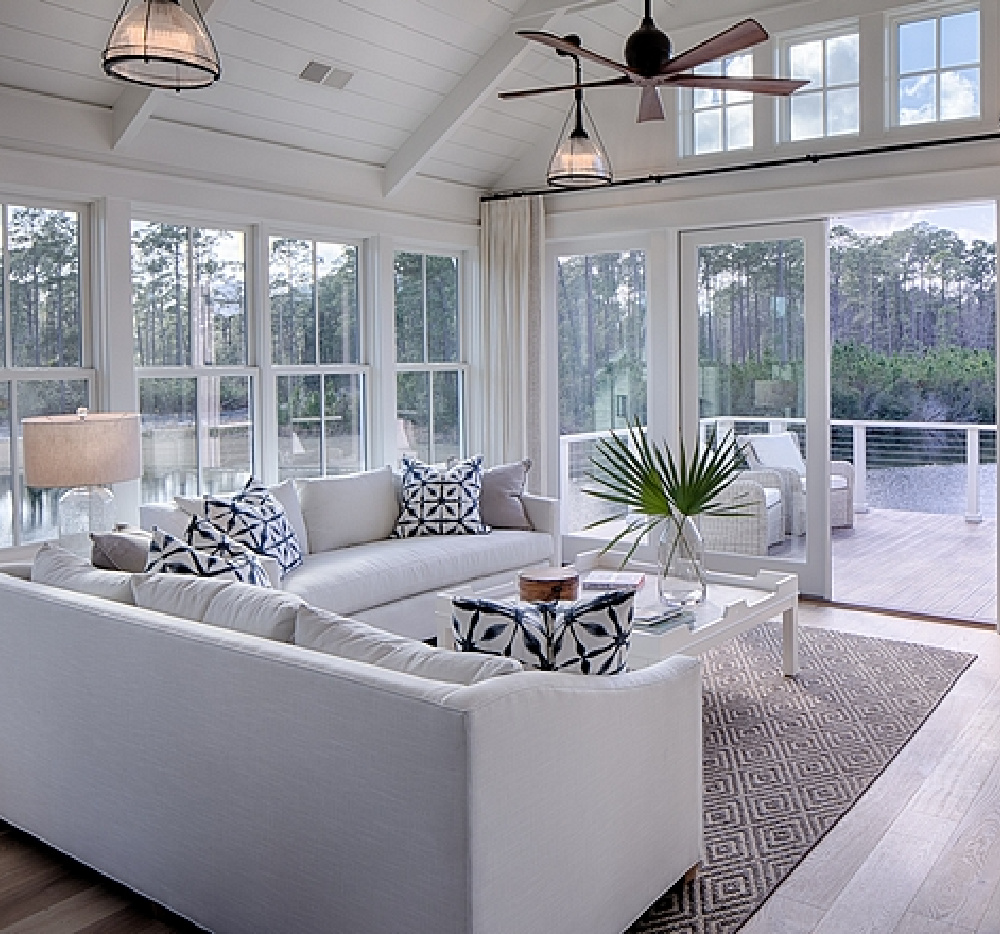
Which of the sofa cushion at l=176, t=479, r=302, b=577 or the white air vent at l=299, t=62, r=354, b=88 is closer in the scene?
the sofa cushion at l=176, t=479, r=302, b=577

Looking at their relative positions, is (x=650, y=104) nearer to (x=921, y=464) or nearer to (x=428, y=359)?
(x=428, y=359)

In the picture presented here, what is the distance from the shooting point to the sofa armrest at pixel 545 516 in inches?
229

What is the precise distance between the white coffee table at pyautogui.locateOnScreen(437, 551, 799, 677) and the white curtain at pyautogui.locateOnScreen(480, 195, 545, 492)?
78.6 inches

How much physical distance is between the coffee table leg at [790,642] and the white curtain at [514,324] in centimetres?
257

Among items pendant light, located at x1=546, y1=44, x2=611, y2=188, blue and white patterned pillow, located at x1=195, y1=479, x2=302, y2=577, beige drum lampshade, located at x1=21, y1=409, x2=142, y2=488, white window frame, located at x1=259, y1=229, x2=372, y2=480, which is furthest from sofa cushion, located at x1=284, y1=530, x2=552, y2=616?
pendant light, located at x1=546, y1=44, x2=611, y2=188

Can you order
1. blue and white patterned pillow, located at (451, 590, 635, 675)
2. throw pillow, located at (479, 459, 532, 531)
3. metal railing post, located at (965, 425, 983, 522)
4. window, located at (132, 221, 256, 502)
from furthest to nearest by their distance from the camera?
metal railing post, located at (965, 425, 983, 522), throw pillow, located at (479, 459, 532, 531), window, located at (132, 221, 256, 502), blue and white patterned pillow, located at (451, 590, 635, 675)

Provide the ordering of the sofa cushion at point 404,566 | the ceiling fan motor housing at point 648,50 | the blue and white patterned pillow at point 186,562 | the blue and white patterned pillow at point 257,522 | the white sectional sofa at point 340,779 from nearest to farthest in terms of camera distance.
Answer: the white sectional sofa at point 340,779 → the blue and white patterned pillow at point 186,562 → the ceiling fan motor housing at point 648,50 → the blue and white patterned pillow at point 257,522 → the sofa cushion at point 404,566

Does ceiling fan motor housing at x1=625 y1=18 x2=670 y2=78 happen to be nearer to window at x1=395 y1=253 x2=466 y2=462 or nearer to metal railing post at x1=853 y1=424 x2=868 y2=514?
window at x1=395 y1=253 x2=466 y2=462

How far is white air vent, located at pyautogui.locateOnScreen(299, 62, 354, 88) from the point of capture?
5.14 meters

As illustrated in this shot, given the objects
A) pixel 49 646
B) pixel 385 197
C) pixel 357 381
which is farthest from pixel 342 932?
pixel 385 197

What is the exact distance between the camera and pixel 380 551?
502 centimetres

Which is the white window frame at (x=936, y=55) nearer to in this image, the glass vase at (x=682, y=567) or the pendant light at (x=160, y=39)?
the glass vase at (x=682, y=567)

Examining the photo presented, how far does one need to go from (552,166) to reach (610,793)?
291cm

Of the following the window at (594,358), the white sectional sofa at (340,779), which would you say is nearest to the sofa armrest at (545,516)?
the window at (594,358)
